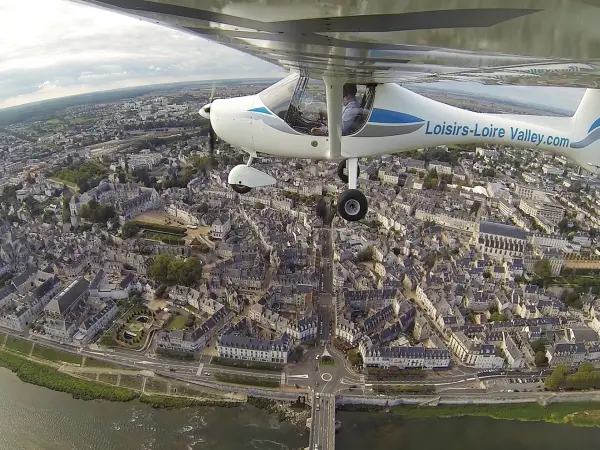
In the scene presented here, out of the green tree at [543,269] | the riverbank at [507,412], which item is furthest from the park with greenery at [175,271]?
the green tree at [543,269]

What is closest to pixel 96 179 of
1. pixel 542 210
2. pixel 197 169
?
pixel 197 169

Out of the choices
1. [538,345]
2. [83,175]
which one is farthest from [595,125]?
[83,175]

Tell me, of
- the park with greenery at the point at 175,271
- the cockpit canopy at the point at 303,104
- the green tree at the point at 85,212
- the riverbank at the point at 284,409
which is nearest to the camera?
the cockpit canopy at the point at 303,104

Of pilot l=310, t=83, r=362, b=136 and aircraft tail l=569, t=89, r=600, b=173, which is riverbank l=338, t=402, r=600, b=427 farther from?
pilot l=310, t=83, r=362, b=136

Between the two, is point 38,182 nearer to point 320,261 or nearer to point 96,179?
point 96,179

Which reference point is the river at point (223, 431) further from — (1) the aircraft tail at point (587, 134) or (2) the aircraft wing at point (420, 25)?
(2) the aircraft wing at point (420, 25)

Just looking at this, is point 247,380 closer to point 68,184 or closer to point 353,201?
point 353,201

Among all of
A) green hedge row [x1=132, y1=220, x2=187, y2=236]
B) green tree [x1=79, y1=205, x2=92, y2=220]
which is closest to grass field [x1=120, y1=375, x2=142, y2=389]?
green hedge row [x1=132, y1=220, x2=187, y2=236]
